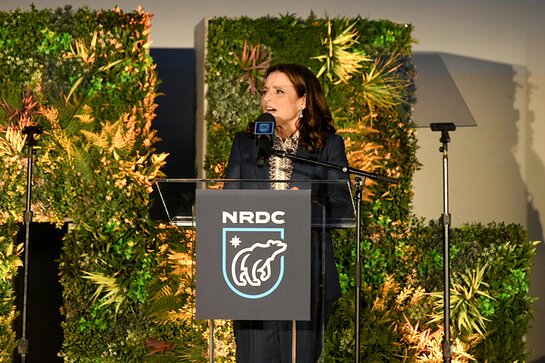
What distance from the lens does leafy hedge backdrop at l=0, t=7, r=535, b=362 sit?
573 centimetres

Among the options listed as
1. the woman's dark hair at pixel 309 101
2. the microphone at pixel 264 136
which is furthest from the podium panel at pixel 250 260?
the woman's dark hair at pixel 309 101

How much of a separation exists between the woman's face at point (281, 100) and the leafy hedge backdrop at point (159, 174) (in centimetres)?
185

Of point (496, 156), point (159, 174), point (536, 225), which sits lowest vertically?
point (536, 225)

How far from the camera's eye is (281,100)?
12.9ft

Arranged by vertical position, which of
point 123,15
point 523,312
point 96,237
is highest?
point 123,15

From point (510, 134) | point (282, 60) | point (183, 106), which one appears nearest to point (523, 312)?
point (510, 134)

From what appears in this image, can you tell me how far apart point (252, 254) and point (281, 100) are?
1055mm

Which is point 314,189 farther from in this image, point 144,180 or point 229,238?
point 144,180

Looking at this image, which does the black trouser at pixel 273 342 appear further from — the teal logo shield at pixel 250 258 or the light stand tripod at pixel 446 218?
the light stand tripod at pixel 446 218

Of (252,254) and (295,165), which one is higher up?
(295,165)

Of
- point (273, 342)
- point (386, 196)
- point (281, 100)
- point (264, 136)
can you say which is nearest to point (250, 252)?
point (273, 342)

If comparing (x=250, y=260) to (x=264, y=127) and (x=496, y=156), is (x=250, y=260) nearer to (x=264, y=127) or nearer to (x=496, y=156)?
(x=264, y=127)

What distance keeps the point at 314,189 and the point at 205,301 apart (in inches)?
18.8

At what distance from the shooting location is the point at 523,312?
5.91 metres
